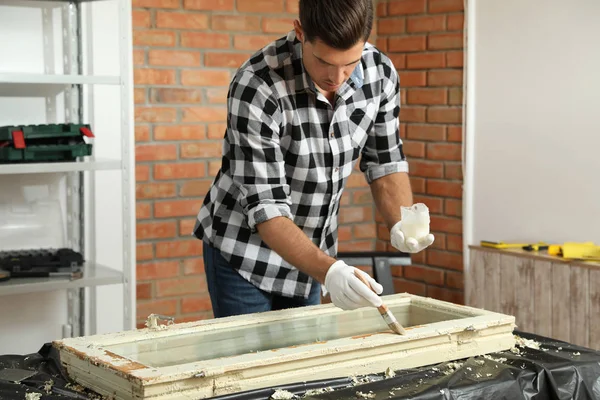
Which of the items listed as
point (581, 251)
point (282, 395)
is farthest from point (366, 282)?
point (581, 251)

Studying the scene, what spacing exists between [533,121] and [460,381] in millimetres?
1883

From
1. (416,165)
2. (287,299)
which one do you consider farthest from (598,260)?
(287,299)

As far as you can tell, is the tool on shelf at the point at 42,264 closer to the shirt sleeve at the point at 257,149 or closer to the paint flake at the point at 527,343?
the shirt sleeve at the point at 257,149

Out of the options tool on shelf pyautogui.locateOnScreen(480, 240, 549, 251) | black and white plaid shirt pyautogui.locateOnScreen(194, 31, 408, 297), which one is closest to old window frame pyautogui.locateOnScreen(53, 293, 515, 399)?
black and white plaid shirt pyautogui.locateOnScreen(194, 31, 408, 297)

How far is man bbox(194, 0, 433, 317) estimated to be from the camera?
1.81m

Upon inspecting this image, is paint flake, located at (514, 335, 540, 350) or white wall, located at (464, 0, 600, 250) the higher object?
white wall, located at (464, 0, 600, 250)

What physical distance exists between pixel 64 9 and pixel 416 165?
63.3 inches

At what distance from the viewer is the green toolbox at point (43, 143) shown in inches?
106

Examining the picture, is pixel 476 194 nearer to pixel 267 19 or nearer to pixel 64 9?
pixel 267 19

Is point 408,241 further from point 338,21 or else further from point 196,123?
point 196,123

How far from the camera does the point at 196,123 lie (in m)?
3.49

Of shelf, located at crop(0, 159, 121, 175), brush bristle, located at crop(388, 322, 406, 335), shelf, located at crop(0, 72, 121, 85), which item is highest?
shelf, located at crop(0, 72, 121, 85)

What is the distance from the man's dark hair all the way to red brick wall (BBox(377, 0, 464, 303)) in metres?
1.84

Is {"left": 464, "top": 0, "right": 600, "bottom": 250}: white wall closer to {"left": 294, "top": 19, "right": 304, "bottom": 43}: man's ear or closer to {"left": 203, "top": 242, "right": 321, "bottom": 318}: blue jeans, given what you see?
{"left": 203, "top": 242, "right": 321, "bottom": 318}: blue jeans
